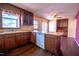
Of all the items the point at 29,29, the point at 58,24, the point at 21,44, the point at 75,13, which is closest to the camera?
the point at 75,13

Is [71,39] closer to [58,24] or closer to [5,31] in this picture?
[58,24]

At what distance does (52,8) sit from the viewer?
1229 millimetres

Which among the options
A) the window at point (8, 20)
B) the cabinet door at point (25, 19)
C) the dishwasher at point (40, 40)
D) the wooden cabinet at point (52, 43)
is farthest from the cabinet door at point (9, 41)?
the wooden cabinet at point (52, 43)

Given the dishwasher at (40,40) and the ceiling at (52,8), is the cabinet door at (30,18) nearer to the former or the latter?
the ceiling at (52,8)

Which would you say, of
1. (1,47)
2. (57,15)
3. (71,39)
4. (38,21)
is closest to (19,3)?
(38,21)

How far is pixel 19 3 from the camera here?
4.04 feet

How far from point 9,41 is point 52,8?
82cm

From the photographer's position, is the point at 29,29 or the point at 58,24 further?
the point at 29,29

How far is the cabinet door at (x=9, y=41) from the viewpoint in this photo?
137 centimetres

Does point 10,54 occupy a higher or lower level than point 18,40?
lower

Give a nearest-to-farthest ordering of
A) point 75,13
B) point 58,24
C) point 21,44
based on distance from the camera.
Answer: point 75,13 → point 58,24 → point 21,44

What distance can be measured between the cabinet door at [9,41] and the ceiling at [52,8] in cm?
50

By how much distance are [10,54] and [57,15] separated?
86cm

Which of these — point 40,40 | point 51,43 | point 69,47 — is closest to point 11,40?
point 40,40
